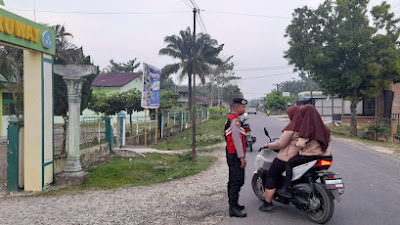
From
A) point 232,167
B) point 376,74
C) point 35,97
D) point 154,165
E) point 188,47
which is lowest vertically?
point 154,165

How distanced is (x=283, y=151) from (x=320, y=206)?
2.89 ft

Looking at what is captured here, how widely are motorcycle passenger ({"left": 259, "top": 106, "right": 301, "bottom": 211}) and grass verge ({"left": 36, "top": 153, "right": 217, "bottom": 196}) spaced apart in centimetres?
337

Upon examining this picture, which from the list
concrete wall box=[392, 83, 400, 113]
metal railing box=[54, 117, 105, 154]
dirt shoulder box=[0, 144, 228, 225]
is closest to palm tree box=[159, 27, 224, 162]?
concrete wall box=[392, 83, 400, 113]

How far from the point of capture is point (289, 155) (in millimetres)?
4887

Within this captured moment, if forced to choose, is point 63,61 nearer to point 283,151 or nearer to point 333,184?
point 283,151

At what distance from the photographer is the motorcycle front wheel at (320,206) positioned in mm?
4473

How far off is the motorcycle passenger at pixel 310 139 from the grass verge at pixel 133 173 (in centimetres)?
388

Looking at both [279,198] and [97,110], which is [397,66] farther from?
[279,198]

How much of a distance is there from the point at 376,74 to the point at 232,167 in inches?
725

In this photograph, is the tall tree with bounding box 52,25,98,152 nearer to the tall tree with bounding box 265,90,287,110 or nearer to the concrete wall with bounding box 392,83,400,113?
the concrete wall with bounding box 392,83,400,113

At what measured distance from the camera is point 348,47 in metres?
19.5

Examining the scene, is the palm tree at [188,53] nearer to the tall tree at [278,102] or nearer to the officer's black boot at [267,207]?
the officer's black boot at [267,207]

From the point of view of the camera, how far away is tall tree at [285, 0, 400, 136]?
19812 millimetres

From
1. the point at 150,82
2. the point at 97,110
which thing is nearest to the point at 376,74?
the point at 150,82
